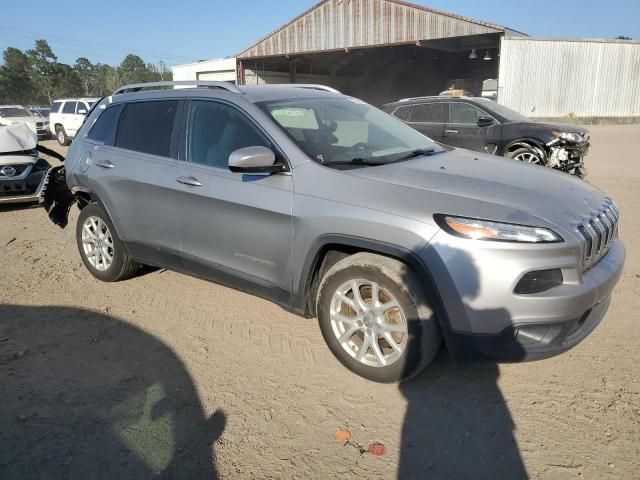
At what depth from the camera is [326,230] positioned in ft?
10.1

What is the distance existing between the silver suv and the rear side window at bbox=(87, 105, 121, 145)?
0.50ft

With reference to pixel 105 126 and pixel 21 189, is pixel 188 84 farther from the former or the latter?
pixel 21 189

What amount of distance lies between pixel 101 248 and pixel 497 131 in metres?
7.94

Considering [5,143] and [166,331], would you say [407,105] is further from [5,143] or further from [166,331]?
[166,331]

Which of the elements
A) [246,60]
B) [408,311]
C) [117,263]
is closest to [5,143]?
[117,263]

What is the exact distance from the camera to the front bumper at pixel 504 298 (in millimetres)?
2600

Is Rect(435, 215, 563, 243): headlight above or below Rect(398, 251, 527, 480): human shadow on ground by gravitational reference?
above

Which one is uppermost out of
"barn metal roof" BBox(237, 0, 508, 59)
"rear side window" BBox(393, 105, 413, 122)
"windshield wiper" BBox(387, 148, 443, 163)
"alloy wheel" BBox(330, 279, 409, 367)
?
"barn metal roof" BBox(237, 0, 508, 59)

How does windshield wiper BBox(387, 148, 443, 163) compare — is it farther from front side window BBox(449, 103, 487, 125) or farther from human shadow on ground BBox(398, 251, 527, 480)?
front side window BBox(449, 103, 487, 125)

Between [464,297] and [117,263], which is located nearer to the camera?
[464,297]

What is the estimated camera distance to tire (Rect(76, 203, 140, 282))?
4691 millimetres

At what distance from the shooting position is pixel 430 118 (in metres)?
11.1

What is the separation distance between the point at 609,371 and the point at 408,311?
1.42m

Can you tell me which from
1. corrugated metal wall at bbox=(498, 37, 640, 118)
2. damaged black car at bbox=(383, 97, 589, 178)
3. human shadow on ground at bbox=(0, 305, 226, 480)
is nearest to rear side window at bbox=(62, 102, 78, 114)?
damaged black car at bbox=(383, 97, 589, 178)
